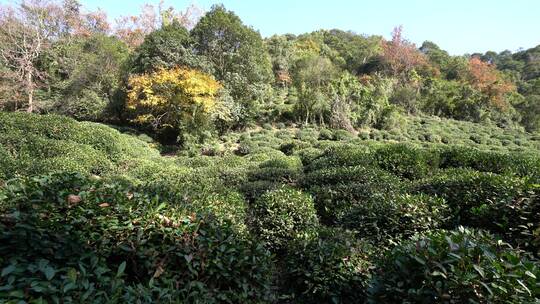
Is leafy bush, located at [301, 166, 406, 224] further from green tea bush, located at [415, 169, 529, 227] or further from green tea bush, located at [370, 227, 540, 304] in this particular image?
green tea bush, located at [370, 227, 540, 304]

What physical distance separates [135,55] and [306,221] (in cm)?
1929

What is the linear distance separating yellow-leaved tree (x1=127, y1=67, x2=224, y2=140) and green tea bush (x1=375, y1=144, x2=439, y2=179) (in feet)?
39.7

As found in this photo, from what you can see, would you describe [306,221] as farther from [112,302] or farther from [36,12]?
[36,12]

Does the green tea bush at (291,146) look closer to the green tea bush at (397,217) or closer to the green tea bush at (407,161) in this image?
the green tea bush at (407,161)

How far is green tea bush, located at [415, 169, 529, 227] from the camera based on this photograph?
451 cm

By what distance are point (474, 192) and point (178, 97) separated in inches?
632

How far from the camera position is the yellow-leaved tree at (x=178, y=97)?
18531 millimetres

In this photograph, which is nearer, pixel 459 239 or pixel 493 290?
pixel 493 290

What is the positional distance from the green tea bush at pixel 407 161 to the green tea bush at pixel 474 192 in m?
2.27

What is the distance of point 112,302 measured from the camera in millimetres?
1878

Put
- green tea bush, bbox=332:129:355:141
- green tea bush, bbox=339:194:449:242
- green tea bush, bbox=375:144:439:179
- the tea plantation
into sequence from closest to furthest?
the tea plantation, green tea bush, bbox=339:194:449:242, green tea bush, bbox=375:144:439:179, green tea bush, bbox=332:129:355:141

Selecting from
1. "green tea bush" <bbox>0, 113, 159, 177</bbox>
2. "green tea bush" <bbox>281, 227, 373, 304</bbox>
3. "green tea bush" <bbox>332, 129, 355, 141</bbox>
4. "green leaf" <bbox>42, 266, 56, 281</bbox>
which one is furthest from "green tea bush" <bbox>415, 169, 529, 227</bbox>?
"green tea bush" <bbox>332, 129, 355, 141</bbox>

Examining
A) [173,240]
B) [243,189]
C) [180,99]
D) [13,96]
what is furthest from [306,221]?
[13,96]

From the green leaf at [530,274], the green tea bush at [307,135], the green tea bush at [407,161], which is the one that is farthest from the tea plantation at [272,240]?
the green tea bush at [307,135]
